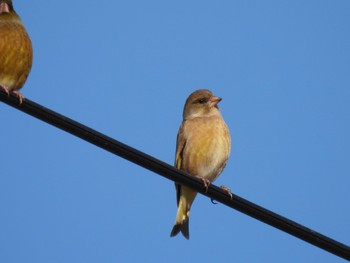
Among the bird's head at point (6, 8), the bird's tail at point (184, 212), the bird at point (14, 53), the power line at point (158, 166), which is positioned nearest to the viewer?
the power line at point (158, 166)

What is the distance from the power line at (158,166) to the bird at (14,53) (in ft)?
7.49

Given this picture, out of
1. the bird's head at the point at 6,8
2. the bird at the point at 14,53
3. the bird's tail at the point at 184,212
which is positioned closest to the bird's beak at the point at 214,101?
the bird's tail at the point at 184,212

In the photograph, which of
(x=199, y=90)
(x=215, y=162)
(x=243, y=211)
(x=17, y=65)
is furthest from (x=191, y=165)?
(x=243, y=211)

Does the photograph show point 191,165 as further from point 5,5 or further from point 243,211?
point 243,211

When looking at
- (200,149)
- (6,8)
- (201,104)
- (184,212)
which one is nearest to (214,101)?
(201,104)

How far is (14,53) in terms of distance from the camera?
715 cm

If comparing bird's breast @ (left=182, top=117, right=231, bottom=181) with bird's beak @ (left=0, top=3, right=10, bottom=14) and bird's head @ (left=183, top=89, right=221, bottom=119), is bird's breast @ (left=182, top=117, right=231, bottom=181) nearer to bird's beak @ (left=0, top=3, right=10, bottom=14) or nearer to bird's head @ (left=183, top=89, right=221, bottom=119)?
bird's head @ (left=183, top=89, right=221, bottom=119)

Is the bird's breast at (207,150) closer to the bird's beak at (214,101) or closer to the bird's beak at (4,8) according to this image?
the bird's beak at (214,101)

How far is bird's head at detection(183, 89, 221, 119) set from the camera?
931 centimetres

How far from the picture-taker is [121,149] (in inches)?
192

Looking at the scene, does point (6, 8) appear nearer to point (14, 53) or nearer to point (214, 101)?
point (14, 53)

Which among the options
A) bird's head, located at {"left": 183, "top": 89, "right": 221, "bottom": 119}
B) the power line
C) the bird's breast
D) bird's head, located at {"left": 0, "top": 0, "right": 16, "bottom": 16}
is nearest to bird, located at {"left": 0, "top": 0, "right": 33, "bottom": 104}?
bird's head, located at {"left": 0, "top": 0, "right": 16, "bottom": 16}

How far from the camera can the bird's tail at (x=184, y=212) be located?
29.1ft

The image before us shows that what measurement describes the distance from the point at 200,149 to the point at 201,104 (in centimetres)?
93
